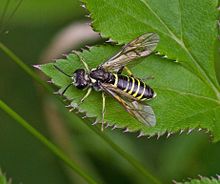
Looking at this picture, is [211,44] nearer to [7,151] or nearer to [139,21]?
[139,21]

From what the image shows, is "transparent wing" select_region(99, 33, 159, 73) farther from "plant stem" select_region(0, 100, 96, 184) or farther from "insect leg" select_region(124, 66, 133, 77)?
"plant stem" select_region(0, 100, 96, 184)

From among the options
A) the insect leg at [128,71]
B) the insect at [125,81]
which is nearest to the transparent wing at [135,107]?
the insect at [125,81]

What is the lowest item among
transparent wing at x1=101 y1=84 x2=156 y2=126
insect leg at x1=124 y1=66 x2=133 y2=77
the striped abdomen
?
transparent wing at x1=101 y1=84 x2=156 y2=126

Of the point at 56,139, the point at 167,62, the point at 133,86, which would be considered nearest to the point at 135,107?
the point at 133,86

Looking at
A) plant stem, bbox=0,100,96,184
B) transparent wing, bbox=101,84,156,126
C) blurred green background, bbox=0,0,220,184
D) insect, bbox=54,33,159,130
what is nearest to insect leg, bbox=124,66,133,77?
insect, bbox=54,33,159,130

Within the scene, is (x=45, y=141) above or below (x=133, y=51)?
below

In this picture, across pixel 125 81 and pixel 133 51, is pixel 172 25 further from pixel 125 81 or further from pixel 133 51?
pixel 125 81

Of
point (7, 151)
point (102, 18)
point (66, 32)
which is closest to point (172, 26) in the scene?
point (102, 18)
